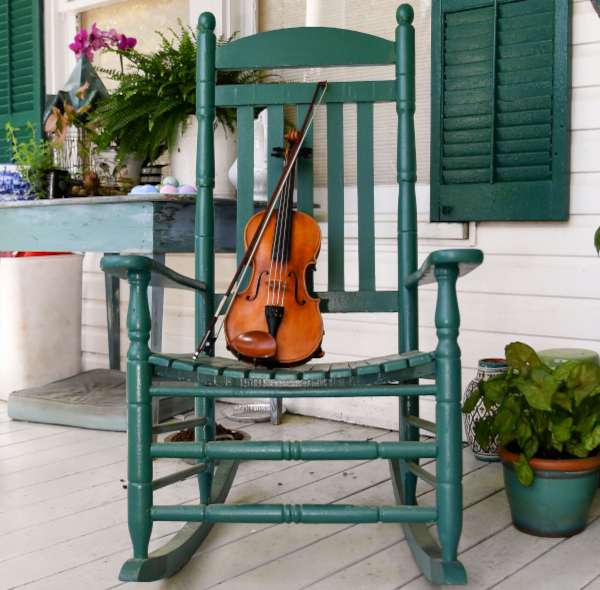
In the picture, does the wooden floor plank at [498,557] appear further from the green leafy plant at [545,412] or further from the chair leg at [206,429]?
the chair leg at [206,429]

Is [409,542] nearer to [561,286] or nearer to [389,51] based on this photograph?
[561,286]

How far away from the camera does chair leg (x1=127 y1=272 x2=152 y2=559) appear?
1158mm

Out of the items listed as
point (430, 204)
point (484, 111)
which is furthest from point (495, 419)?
point (484, 111)

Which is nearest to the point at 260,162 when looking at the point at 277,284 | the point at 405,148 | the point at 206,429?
the point at 405,148

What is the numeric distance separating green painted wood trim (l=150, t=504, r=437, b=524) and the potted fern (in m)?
1.37

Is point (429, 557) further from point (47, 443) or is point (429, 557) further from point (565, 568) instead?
point (47, 443)

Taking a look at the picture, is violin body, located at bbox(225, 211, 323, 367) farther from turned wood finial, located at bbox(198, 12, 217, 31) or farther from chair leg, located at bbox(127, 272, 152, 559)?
turned wood finial, located at bbox(198, 12, 217, 31)

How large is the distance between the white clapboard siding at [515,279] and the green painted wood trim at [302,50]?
0.64 m

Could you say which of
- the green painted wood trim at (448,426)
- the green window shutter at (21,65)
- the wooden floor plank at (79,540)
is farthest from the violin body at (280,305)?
the green window shutter at (21,65)

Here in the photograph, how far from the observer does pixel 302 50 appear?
1.58 metres

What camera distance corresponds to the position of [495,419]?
1394 millimetres

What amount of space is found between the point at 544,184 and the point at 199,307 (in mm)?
1021

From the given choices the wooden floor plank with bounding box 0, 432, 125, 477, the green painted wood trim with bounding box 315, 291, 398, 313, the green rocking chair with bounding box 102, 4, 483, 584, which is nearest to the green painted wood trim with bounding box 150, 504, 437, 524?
the green rocking chair with bounding box 102, 4, 483, 584

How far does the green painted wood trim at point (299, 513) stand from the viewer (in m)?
1.11
